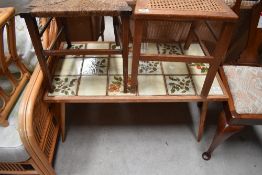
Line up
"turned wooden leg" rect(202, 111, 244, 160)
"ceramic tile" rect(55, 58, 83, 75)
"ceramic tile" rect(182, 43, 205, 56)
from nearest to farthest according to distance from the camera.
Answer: "turned wooden leg" rect(202, 111, 244, 160), "ceramic tile" rect(55, 58, 83, 75), "ceramic tile" rect(182, 43, 205, 56)

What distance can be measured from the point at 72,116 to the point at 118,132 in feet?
1.06

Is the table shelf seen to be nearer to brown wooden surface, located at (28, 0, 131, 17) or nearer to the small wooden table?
the small wooden table

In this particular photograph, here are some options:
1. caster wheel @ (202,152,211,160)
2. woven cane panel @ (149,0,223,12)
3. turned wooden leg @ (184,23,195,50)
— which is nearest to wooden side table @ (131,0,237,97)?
woven cane panel @ (149,0,223,12)

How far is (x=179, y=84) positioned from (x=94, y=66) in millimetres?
460

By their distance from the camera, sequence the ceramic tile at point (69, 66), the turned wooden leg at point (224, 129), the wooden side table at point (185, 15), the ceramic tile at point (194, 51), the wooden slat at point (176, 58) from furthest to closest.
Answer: the ceramic tile at point (194, 51)
the ceramic tile at point (69, 66)
the turned wooden leg at point (224, 129)
the wooden slat at point (176, 58)
the wooden side table at point (185, 15)

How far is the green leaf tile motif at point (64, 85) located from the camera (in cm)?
94

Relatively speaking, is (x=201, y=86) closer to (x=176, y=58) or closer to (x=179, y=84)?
(x=179, y=84)

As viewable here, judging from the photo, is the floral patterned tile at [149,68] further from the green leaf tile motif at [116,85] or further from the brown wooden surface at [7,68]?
the brown wooden surface at [7,68]

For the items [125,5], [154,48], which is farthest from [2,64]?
[154,48]

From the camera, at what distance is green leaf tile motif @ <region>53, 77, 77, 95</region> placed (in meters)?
0.94

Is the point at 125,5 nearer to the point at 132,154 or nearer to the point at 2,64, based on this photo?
the point at 2,64

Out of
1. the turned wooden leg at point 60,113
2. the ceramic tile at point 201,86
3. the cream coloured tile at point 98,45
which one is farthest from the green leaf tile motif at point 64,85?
the ceramic tile at point 201,86

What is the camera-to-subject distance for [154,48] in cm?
118

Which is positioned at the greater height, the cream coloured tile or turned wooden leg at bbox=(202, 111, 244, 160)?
the cream coloured tile
